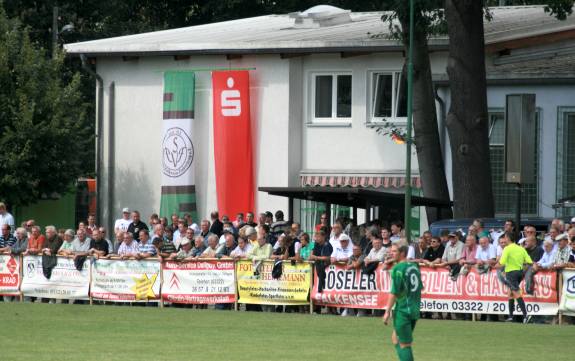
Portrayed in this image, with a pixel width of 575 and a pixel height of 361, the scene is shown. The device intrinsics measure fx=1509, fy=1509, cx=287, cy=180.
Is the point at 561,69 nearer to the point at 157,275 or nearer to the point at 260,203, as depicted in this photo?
the point at 260,203

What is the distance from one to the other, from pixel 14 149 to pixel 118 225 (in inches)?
353

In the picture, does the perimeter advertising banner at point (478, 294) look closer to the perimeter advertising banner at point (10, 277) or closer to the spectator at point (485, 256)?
the spectator at point (485, 256)

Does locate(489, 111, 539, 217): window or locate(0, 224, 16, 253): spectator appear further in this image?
locate(489, 111, 539, 217): window

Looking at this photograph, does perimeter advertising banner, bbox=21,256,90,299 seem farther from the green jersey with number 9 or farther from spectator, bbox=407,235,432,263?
the green jersey with number 9

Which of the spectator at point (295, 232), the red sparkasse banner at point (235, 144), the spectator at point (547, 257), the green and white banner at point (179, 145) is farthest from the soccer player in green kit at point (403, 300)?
the green and white banner at point (179, 145)

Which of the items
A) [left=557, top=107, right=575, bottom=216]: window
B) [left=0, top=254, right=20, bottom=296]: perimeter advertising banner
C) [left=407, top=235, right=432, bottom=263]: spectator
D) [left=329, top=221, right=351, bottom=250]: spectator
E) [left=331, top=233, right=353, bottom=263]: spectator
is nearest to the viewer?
[left=407, top=235, right=432, bottom=263]: spectator

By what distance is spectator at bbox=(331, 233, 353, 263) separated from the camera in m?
28.3

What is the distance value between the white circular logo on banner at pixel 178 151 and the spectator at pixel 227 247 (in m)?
12.1

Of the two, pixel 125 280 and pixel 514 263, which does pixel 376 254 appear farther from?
pixel 125 280

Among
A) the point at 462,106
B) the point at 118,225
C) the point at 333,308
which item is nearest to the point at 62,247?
the point at 118,225

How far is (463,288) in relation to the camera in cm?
2698

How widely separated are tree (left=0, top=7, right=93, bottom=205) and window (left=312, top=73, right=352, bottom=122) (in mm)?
7390

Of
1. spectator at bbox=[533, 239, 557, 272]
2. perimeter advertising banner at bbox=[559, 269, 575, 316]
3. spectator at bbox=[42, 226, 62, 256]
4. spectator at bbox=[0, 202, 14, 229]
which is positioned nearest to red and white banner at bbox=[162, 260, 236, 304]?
spectator at bbox=[42, 226, 62, 256]

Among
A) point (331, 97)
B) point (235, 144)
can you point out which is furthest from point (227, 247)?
point (331, 97)
